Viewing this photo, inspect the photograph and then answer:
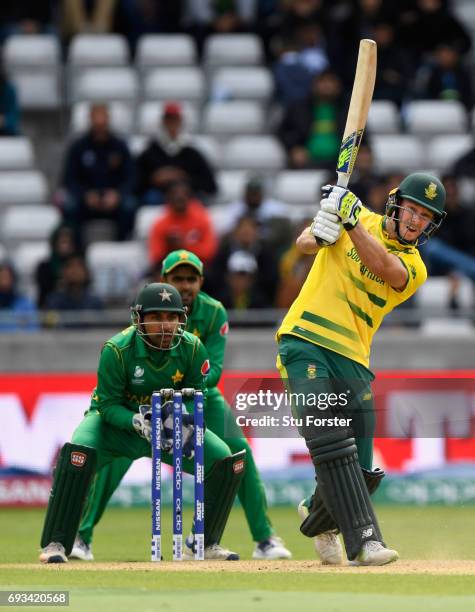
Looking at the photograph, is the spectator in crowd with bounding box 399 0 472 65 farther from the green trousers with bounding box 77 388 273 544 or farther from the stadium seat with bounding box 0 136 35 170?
the green trousers with bounding box 77 388 273 544

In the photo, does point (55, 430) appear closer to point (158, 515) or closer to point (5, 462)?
point (5, 462)

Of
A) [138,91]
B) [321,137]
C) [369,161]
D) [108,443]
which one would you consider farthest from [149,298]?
[138,91]

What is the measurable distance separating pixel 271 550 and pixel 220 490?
835 millimetres

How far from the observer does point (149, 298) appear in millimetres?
9445

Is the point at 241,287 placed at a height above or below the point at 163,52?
below

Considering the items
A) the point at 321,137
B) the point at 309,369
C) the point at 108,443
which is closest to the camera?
the point at 309,369

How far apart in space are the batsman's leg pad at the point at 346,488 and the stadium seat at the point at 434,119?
10.3m

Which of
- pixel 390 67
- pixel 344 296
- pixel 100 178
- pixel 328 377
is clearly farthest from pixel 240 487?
pixel 390 67

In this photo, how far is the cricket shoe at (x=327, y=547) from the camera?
9430mm

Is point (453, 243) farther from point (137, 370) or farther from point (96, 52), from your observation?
point (137, 370)

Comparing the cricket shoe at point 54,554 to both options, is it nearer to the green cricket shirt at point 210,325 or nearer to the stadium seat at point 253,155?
the green cricket shirt at point 210,325

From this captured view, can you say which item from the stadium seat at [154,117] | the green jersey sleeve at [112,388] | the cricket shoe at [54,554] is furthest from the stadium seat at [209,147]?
the cricket shoe at [54,554]

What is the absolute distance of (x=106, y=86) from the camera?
61.3ft

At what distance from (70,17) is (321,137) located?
3.78 metres
